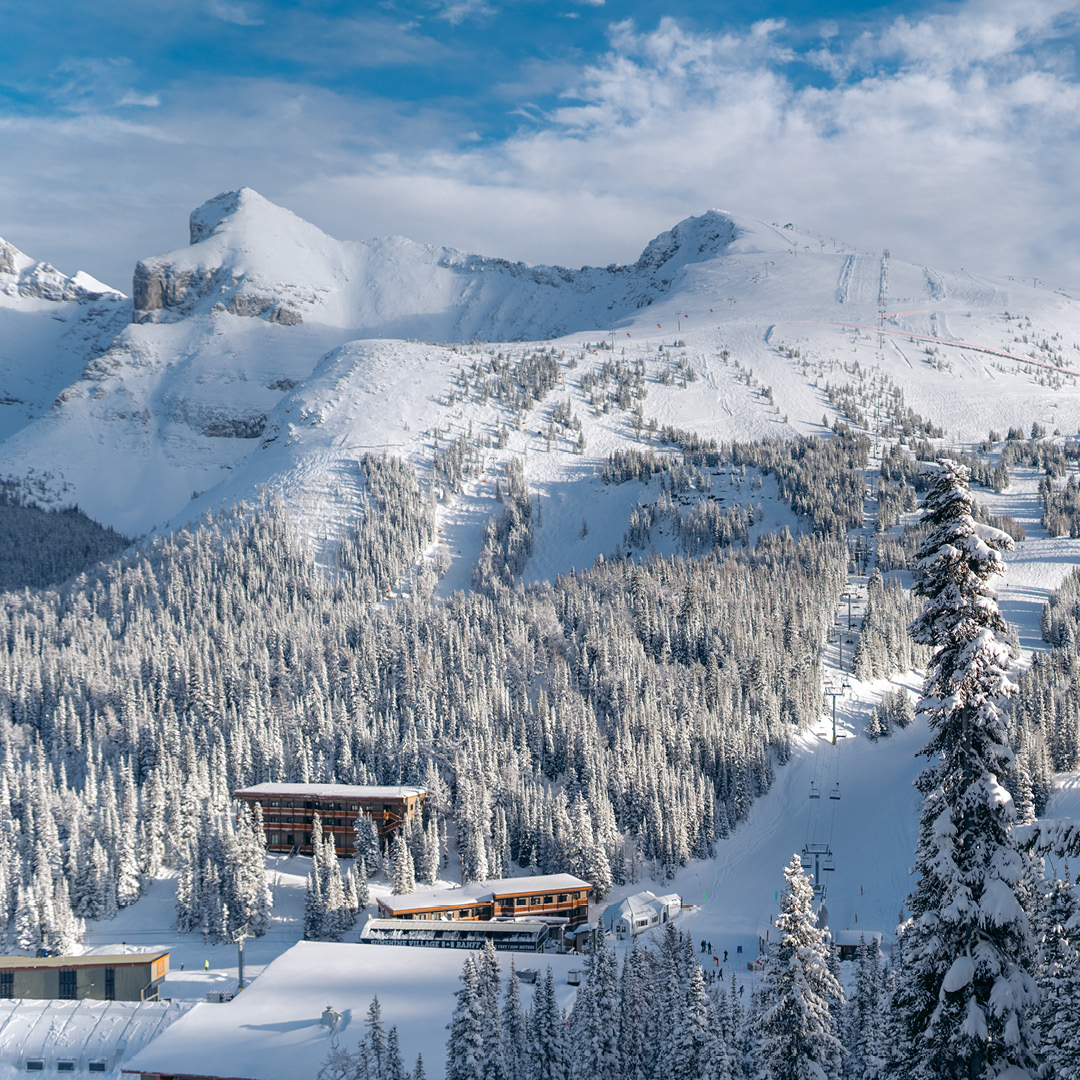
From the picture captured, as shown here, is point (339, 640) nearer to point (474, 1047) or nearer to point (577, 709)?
point (577, 709)

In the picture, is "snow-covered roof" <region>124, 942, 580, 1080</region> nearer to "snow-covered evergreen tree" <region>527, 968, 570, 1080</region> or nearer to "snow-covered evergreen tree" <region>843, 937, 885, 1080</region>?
"snow-covered evergreen tree" <region>527, 968, 570, 1080</region>

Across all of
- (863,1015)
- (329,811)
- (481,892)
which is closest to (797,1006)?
(863,1015)

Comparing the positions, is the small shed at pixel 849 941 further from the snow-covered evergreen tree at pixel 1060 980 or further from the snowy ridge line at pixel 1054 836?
the snowy ridge line at pixel 1054 836

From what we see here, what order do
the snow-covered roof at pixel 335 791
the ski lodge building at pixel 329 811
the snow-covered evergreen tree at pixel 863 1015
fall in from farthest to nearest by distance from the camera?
1. the snow-covered roof at pixel 335 791
2. the ski lodge building at pixel 329 811
3. the snow-covered evergreen tree at pixel 863 1015

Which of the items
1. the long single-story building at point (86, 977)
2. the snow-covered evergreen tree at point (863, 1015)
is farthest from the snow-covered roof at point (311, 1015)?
the snow-covered evergreen tree at point (863, 1015)

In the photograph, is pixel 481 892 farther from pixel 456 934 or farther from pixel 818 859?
pixel 818 859

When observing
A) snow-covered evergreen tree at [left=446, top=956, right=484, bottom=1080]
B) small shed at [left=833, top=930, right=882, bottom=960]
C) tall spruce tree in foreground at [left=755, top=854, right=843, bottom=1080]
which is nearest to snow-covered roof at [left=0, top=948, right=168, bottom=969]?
snow-covered evergreen tree at [left=446, top=956, right=484, bottom=1080]

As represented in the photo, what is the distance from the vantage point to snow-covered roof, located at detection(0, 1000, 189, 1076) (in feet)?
263

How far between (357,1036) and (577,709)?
3052 inches

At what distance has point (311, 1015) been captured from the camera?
68312 mm

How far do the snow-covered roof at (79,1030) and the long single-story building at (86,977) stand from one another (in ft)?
3.56

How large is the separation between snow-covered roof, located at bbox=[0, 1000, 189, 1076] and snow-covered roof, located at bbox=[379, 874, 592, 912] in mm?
22418

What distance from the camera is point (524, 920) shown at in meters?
97.6

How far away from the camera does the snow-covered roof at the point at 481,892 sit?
9906 centimetres
